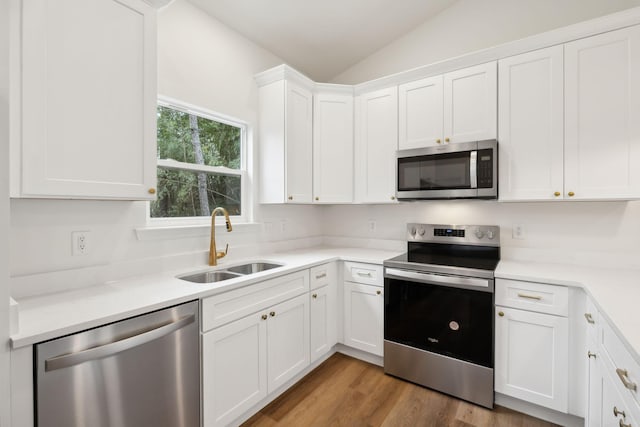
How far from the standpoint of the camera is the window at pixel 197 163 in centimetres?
208

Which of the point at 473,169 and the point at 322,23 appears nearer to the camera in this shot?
the point at 473,169

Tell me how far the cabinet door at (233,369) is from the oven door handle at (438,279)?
A: 3.34 ft

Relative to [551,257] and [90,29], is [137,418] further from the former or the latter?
[551,257]

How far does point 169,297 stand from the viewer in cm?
139

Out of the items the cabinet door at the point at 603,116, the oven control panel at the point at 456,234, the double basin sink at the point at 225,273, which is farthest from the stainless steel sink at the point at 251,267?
the cabinet door at the point at 603,116

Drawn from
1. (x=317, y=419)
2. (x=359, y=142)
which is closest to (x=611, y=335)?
(x=317, y=419)

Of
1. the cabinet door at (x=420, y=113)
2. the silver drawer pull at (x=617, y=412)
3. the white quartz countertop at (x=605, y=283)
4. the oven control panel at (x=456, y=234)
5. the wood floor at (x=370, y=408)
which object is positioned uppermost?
the cabinet door at (x=420, y=113)

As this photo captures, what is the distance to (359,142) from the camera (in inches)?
112

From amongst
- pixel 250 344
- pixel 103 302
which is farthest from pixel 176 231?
pixel 250 344

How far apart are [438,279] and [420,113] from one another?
4.38 feet

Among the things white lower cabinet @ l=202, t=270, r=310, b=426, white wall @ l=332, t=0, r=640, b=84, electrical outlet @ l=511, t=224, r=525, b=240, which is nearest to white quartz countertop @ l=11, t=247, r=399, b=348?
white lower cabinet @ l=202, t=270, r=310, b=426

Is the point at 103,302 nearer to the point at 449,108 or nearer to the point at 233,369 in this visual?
the point at 233,369

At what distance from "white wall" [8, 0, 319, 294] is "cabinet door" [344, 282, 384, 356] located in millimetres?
890

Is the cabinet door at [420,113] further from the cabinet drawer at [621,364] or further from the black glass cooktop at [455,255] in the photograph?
the cabinet drawer at [621,364]
